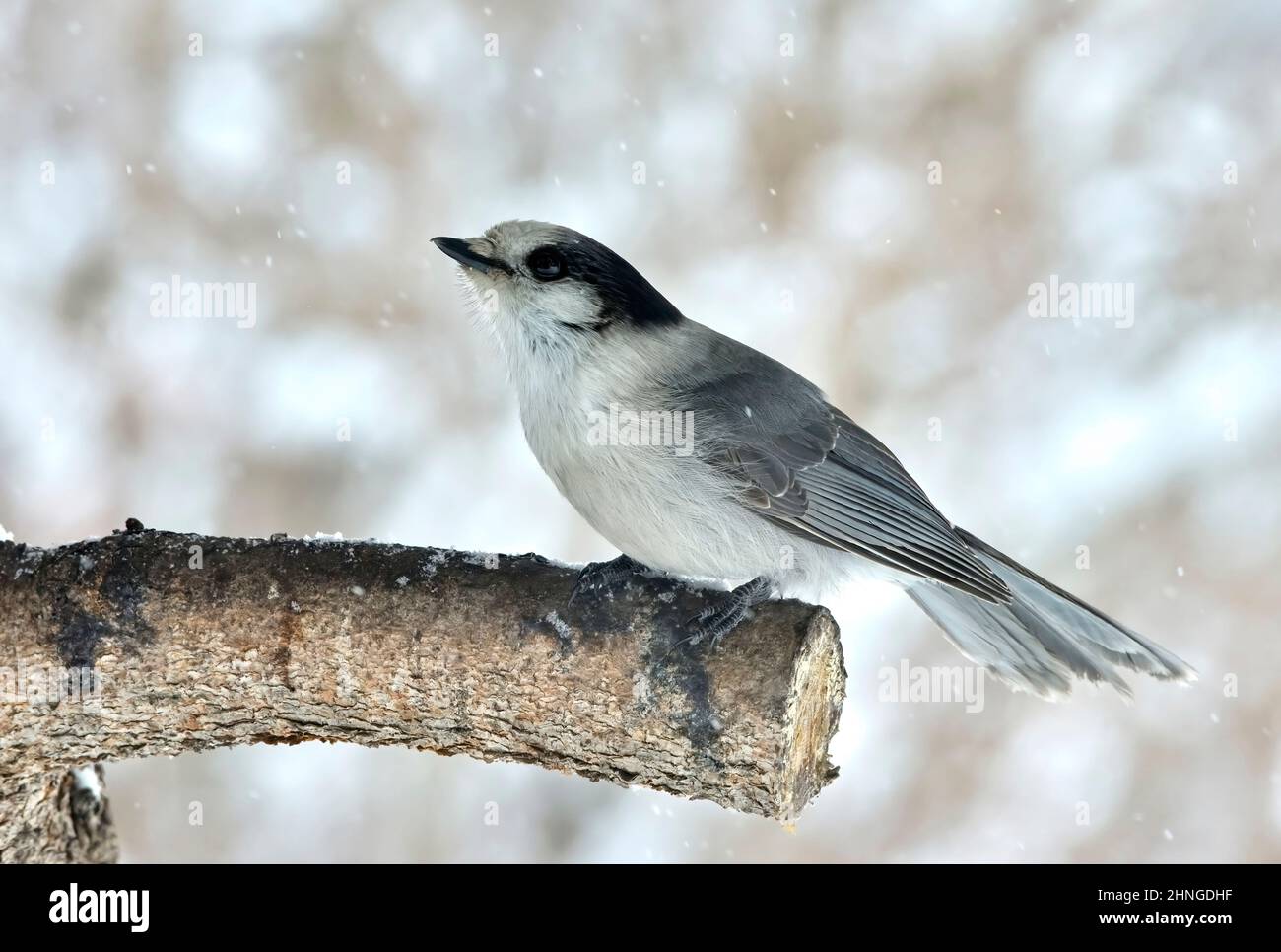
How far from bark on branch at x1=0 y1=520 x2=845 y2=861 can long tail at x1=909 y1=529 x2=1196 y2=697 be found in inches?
45.1

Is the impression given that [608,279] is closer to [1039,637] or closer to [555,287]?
[555,287]

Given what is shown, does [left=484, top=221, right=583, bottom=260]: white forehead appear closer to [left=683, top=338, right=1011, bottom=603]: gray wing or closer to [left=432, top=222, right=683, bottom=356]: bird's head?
[left=432, top=222, right=683, bottom=356]: bird's head

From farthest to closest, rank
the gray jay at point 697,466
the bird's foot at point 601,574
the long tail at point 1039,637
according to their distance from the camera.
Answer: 1. the long tail at point 1039,637
2. the gray jay at point 697,466
3. the bird's foot at point 601,574

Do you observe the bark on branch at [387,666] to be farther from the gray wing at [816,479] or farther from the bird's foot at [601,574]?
the gray wing at [816,479]

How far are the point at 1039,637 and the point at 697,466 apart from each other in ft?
4.23

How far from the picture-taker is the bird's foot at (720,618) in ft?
9.36

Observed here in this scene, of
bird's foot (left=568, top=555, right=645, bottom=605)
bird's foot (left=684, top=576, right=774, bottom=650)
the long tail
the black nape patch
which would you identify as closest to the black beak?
the black nape patch

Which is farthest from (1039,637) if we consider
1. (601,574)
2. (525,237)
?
(525,237)

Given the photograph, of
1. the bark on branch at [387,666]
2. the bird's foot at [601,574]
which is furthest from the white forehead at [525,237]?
the bark on branch at [387,666]

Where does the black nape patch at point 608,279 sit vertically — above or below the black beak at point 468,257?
below

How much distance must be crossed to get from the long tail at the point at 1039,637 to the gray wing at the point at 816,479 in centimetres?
23

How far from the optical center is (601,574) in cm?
319

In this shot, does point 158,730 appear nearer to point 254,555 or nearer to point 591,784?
point 254,555

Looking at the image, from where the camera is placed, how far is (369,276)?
5.92m
